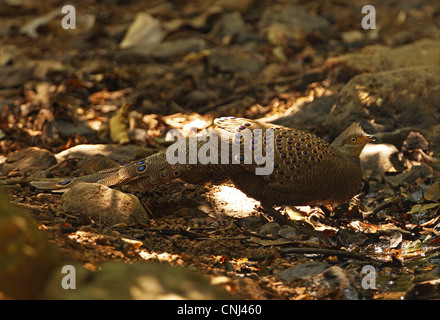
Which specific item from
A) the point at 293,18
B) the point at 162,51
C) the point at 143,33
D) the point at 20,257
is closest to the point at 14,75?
the point at 162,51

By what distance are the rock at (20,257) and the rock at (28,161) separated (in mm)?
2642

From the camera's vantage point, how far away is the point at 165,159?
4527 millimetres

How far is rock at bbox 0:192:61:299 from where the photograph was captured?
264cm

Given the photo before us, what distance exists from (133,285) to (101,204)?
63.1 inches

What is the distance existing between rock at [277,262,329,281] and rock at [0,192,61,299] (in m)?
1.47

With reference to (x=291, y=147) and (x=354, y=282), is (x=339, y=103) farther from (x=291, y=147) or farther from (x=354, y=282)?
(x=354, y=282)

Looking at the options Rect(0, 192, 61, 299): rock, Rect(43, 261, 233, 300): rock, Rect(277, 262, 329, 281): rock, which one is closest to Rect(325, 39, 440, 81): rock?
Rect(277, 262, 329, 281): rock

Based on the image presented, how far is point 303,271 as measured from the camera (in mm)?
3680

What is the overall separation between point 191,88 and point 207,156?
3791 mm

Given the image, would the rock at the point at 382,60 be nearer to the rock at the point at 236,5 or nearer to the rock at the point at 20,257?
the rock at the point at 236,5

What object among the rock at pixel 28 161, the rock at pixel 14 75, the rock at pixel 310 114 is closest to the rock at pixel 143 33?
the rock at pixel 14 75

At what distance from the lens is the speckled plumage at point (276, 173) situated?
4410 millimetres

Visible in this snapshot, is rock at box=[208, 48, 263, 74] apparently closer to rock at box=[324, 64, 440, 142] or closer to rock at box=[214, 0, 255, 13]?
rock at box=[214, 0, 255, 13]
